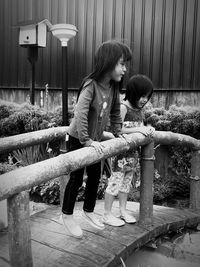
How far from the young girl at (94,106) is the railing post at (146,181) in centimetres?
36

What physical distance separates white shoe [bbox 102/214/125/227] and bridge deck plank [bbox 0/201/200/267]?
42 mm

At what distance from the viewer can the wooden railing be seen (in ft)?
4.88

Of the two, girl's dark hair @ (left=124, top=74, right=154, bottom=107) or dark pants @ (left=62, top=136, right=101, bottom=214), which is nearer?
dark pants @ (left=62, top=136, right=101, bottom=214)

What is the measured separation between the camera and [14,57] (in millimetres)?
7730

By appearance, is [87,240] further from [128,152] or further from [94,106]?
[94,106]

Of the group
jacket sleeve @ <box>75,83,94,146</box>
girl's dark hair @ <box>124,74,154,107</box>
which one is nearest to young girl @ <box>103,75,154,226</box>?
girl's dark hair @ <box>124,74,154,107</box>

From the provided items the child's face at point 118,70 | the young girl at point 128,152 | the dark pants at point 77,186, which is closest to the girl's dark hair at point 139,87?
the young girl at point 128,152

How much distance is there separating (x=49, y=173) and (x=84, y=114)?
62cm

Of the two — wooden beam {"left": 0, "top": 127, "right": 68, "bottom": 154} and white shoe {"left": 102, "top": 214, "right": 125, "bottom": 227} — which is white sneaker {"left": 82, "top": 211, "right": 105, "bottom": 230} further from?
wooden beam {"left": 0, "top": 127, "right": 68, "bottom": 154}

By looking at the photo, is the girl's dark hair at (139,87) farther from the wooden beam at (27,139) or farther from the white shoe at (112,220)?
the white shoe at (112,220)

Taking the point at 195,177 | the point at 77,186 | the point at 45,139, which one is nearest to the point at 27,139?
the point at 45,139

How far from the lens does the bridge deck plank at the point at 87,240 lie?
2.06 metres

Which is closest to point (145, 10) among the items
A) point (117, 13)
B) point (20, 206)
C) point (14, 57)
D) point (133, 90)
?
point (117, 13)

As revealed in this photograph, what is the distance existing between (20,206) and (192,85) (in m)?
4.82
